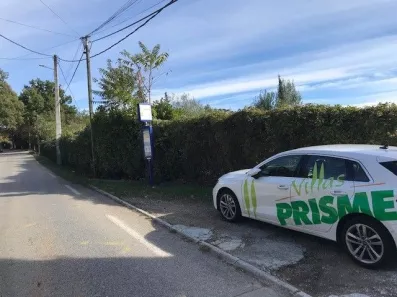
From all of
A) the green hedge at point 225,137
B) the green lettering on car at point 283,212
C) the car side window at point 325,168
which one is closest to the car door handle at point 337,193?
the car side window at point 325,168

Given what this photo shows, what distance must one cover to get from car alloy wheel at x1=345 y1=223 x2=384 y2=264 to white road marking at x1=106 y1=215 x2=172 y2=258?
2.63 meters

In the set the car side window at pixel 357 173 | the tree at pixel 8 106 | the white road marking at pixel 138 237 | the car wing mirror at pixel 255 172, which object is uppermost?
the tree at pixel 8 106

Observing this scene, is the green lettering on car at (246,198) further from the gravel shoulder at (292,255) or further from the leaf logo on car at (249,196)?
A: the gravel shoulder at (292,255)

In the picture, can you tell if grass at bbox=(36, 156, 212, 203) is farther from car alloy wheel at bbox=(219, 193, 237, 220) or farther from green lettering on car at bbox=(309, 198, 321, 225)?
green lettering on car at bbox=(309, 198, 321, 225)

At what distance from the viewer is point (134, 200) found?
36.4 ft

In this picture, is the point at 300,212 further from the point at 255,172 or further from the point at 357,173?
the point at 255,172

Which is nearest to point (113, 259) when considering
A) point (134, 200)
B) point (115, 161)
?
point (134, 200)

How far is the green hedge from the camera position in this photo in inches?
315

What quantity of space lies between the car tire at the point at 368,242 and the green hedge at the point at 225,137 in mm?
3054

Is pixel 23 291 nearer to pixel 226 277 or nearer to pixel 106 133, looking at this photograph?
pixel 226 277

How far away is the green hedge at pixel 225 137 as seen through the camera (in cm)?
800

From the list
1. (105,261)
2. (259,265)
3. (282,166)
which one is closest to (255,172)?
(282,166)

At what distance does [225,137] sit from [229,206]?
393cm

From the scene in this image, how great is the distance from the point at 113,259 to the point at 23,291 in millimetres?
1393
